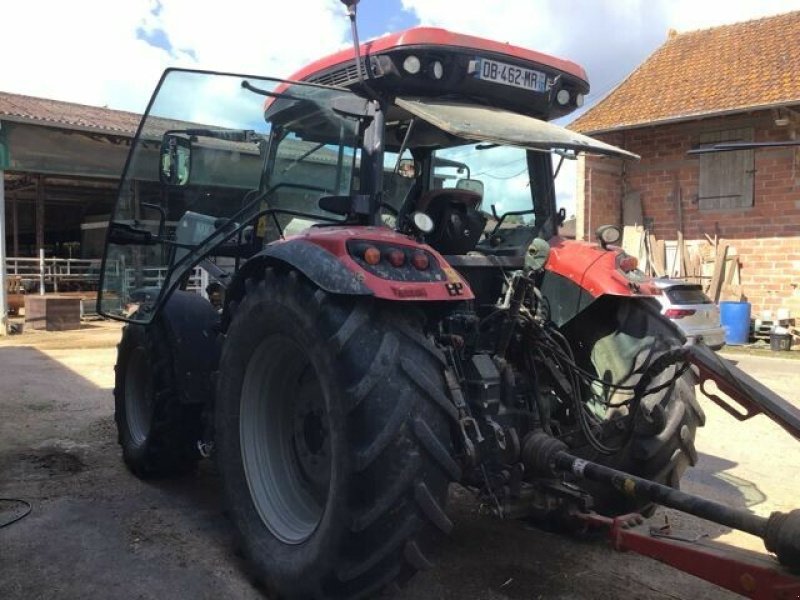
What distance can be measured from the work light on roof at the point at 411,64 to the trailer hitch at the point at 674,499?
167 centimetres

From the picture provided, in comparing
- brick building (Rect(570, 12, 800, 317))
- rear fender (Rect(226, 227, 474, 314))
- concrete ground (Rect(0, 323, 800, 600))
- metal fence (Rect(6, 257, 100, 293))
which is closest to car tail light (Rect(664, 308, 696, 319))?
concrete ground (Rect(0, 323, 800, 600))

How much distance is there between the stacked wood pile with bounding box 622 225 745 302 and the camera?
47.0 ft

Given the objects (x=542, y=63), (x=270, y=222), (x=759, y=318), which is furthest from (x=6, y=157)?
(x=759, y=318)

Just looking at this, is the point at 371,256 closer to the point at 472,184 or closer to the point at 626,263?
the point at 472,184

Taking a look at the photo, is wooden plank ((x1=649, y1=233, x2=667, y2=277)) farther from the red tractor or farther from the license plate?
the license plate

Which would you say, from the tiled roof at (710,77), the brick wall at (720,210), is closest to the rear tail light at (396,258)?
the tiled roof at (710,77)

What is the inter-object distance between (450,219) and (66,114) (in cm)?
1575

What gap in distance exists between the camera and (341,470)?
2564 millimetres

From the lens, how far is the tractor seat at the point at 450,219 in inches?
136

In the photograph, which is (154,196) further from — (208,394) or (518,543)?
(518,543)

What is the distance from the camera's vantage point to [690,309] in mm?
10211

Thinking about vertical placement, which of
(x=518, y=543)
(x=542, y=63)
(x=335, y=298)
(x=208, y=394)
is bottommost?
(x=518, y=543)

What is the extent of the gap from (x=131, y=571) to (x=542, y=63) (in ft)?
10.2

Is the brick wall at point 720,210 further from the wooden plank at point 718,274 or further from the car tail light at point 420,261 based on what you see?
the car tail light at point 420,261
